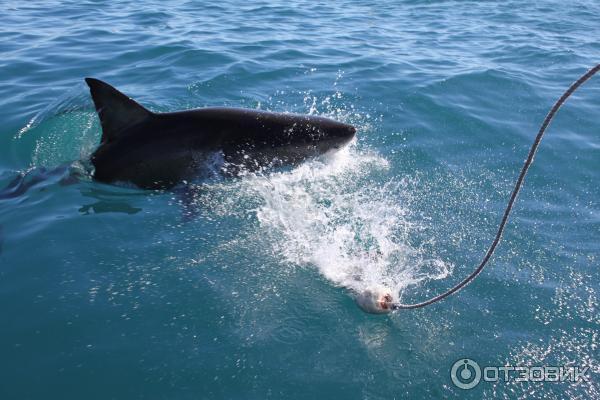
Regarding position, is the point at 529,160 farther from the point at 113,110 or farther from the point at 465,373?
the point at 113,110

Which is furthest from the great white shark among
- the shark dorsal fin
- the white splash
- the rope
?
the rope

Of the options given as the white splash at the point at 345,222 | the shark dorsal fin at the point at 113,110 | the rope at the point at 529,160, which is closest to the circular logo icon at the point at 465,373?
the rope at the point at 529,160

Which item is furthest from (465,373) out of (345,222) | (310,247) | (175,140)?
(175,140)

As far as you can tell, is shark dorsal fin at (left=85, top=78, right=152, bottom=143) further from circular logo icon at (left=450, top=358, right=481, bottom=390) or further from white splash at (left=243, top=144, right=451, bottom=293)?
circular logo icon at (left=450, top=358, right=481, bottom=390)

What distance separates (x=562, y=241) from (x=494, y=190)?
4.46 feet

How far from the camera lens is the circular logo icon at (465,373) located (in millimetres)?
4309

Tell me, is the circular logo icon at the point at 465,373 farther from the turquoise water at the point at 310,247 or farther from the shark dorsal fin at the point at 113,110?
the shark dorsal fin at the point at 113,110

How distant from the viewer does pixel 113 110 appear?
683 centimetres

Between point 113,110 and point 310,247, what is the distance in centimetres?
338

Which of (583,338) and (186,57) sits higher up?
(186,57)

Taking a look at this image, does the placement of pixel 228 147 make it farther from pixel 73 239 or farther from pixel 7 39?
pixel 7 39

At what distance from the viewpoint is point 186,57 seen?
523 inches

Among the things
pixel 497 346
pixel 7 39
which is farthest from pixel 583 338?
pixel 7 39

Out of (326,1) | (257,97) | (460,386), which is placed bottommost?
(460,386)
